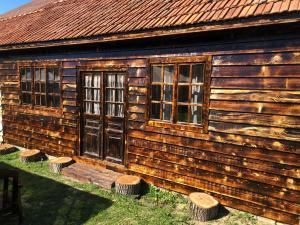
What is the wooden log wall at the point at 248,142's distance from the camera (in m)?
4.41

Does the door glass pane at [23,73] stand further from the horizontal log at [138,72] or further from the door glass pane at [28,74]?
the horizontal log at [138,72]

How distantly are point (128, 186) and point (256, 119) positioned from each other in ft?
9.93

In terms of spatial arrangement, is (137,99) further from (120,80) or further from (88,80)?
(88,80)

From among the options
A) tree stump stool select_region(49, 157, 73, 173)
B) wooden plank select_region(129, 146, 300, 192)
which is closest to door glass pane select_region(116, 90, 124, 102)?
wooden plank select_region(129, 146, 300, 192)

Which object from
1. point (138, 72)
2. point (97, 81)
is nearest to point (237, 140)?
point (138, 72)

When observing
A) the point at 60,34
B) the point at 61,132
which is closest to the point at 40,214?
the point at 61,132

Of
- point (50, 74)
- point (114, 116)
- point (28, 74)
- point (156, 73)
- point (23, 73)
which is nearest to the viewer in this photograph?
point (156, 73)

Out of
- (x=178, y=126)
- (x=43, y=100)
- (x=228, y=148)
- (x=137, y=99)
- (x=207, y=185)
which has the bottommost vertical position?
(x=207, y=185)

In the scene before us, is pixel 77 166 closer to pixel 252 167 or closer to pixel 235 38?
pixel 252 167

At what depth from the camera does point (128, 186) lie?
5719 mm

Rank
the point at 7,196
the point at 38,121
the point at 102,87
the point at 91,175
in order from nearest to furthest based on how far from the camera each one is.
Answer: the point at 7,196 < the point at 91,175 < the point at 102,87 < the point at 38,121

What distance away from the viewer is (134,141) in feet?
20.9

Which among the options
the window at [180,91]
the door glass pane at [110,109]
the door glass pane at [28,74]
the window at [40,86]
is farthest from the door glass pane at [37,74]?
the window at [180,91]

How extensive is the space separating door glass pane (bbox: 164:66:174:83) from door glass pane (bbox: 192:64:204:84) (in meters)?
0.52
